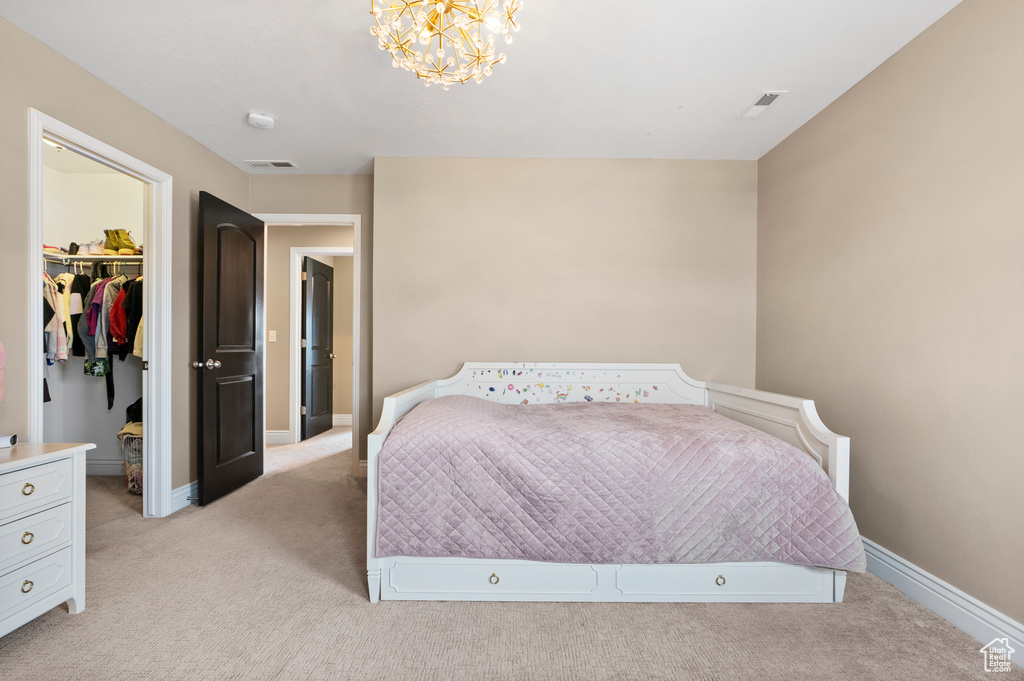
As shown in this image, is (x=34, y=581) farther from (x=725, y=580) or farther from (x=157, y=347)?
(x=725, y=580)

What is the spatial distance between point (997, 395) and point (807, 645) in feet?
3.57

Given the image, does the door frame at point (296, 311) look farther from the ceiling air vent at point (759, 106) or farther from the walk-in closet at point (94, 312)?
the ceiling air vent at point (759, 106)

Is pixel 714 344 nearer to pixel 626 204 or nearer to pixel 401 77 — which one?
pixel 626 204

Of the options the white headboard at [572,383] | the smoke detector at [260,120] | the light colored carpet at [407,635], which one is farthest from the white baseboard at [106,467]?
the smoke detector at [260,120]

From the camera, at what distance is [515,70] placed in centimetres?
217

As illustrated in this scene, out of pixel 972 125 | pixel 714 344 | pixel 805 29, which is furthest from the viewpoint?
pixel 714 344

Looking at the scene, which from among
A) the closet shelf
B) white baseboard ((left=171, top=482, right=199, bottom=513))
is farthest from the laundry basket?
the closet shelf

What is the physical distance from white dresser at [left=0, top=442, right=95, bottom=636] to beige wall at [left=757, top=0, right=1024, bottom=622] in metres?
3.25

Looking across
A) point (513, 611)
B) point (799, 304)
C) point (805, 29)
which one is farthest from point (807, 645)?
point (805, 29)

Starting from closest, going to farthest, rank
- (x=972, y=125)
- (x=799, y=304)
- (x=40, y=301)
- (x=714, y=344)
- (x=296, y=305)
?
(x=972, y=125), (x=40, y=301), (x=799, y=304), (x=714, y=344), (x=296, y=305)

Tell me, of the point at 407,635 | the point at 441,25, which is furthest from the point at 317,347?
the point at 441,25

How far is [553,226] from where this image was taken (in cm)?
326

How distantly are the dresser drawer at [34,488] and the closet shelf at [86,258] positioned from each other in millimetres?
2119

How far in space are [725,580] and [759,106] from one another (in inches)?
93.0
